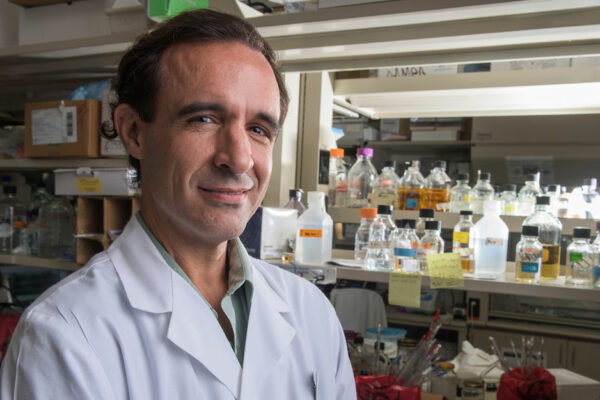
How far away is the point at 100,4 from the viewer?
2.01 meters

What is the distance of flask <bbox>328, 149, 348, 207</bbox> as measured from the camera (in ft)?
6.22

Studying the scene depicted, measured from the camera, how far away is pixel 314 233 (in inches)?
64.2

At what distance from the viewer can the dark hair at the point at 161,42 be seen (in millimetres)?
979

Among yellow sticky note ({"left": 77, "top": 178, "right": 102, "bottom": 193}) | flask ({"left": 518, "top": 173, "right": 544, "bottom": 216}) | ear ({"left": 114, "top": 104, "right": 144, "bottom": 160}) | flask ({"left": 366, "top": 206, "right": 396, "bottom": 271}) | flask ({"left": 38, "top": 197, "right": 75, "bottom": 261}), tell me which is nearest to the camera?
ear ({"left": 114, "top": 104, "right": 144, "bottom": 160})

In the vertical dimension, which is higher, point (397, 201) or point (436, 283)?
point (397, 201)

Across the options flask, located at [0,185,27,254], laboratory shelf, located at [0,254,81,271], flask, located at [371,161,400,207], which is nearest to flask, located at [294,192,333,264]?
flask, located at [371,161,400,207]

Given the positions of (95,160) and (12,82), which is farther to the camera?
(12,82)

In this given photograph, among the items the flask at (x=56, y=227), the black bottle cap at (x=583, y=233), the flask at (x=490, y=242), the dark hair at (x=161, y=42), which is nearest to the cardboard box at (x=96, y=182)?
the flask at (x=56, y=227)

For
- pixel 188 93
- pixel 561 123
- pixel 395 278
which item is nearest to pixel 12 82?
pixel 188 93

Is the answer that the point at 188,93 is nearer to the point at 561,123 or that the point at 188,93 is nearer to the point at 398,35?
the point at 398,35

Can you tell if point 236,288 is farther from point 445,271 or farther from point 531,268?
point 531,268

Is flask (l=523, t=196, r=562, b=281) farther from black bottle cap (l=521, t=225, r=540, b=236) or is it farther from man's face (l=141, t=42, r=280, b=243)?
man's face (l=141, t=42, r=280, b=243)

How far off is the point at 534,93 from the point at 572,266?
2.25ft

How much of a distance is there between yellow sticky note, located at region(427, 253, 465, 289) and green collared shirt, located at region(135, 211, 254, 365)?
0.54 m
